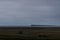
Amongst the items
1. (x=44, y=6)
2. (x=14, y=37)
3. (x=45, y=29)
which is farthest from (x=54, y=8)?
(x=14, y=37)

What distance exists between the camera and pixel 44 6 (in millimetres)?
1114

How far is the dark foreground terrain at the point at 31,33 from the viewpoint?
40.9 inches

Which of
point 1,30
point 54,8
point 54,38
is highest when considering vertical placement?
point 54,8

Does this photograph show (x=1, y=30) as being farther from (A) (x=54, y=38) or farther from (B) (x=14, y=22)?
(A) (x=54, y=38)

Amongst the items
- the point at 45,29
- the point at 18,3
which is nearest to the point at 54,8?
the point at 45,29

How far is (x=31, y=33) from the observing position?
105cm

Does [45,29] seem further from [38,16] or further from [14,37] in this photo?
[14,37]

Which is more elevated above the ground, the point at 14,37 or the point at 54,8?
the point at 54,8

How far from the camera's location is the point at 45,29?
104 centimetres

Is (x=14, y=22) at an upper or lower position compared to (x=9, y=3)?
lower

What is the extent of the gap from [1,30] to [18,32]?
0.14 metres

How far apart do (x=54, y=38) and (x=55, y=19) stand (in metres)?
0.16

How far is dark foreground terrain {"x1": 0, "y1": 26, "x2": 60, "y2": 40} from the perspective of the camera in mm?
1039

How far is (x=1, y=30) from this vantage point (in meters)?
1.05
